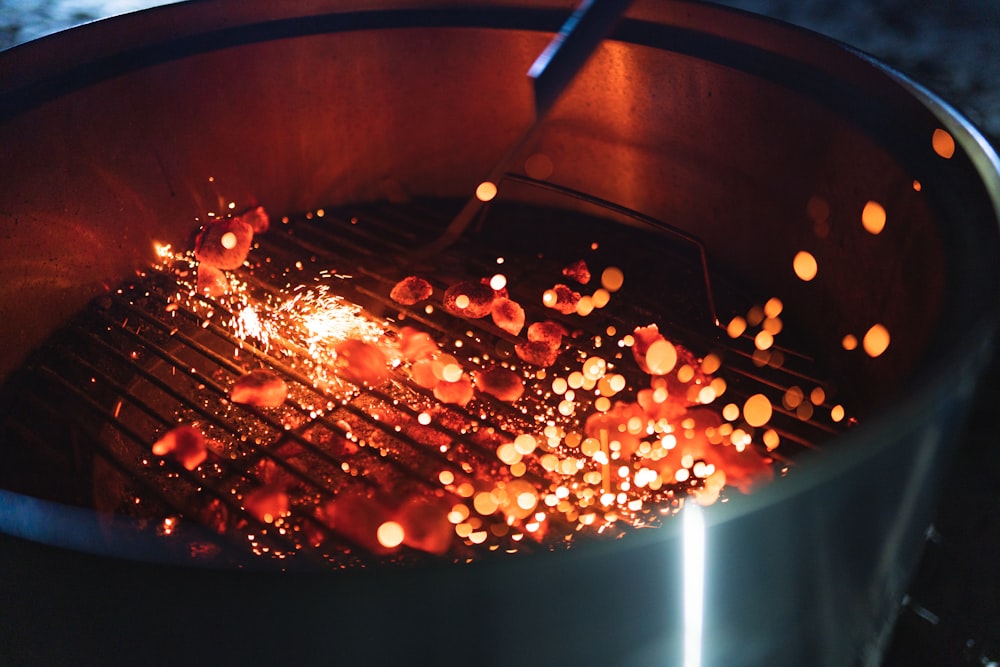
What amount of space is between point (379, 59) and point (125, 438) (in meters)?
0.92

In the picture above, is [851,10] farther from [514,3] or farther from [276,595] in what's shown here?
[276,595]

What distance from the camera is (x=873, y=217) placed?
1.31 meters

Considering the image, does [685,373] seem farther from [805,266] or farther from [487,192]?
[487,192]

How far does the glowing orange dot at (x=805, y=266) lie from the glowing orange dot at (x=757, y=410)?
0.26 m

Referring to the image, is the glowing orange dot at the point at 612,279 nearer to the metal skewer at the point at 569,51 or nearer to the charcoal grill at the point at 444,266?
the charcoal grill at the point at 444,266

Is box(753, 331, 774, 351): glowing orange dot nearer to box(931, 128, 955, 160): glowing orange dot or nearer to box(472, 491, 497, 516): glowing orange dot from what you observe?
box(931, 128, 955, 160): glowing orange dot

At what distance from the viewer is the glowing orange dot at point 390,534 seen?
1167 mm

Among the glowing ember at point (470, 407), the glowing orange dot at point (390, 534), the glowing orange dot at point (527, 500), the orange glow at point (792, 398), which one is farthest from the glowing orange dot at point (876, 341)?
the glowing orange dot at point (390, 534)

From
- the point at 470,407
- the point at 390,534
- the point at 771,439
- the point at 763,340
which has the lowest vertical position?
the point at 390,534

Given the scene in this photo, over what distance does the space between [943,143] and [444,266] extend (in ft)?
2.98

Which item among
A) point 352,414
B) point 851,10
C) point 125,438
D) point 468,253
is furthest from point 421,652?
point 851,10

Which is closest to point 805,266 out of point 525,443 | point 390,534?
point 525,443

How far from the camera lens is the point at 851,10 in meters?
2.73

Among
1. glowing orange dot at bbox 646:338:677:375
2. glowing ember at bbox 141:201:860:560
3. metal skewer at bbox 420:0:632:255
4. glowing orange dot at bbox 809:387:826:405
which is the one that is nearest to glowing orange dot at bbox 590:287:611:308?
glowing ember at bbox 141:201:860:560
